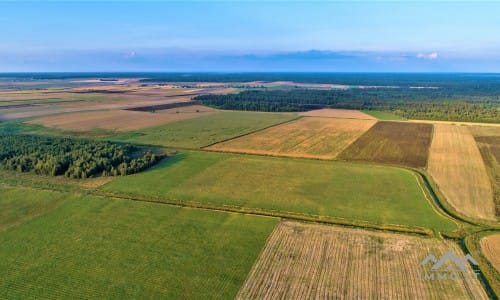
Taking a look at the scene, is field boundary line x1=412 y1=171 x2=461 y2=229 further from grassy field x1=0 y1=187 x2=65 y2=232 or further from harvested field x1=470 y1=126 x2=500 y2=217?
grassy field x1=0 y1=187 x2=65 y2=232

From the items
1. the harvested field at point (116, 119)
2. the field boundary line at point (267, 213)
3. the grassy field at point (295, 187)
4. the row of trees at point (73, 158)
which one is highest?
the harvested field at point (116, 119)

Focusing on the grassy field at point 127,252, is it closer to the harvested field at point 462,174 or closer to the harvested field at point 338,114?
the harvested field at point 462,174

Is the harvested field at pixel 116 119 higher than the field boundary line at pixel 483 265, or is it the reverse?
the harvested field at pixel 116 119

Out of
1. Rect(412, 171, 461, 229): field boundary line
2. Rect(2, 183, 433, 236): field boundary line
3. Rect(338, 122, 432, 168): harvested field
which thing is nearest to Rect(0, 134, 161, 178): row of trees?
Rect(2, 183, 433, 236): field boundary line

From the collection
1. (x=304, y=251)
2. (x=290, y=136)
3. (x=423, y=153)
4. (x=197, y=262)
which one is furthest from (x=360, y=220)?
(x=290, y=136)

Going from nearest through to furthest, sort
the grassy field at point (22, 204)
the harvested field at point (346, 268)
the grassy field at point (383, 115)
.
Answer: the harvested field at point (346, 268)
the grassy field at point (22, 204)
the grassy field at point (383, 115)

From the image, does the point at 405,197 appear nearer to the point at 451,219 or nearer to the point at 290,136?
the point at 451,219

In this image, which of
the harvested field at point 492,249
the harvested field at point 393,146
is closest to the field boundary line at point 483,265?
the harvested field at point 492,249
